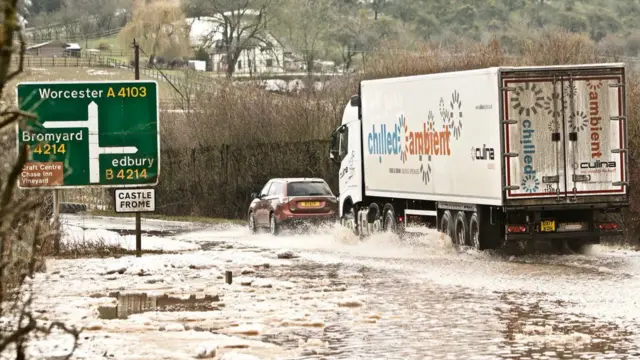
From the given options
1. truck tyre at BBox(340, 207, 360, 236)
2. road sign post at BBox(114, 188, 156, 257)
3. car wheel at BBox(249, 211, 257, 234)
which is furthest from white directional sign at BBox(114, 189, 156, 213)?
car wheel at BBox(249, 211, 257, 234)

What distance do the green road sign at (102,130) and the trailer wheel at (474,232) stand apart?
19.9 ft

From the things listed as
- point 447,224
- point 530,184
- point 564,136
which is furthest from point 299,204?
point 564,136

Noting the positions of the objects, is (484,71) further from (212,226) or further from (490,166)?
(212,226)

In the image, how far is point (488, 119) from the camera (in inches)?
969

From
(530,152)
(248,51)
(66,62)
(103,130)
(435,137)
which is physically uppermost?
(66,62)

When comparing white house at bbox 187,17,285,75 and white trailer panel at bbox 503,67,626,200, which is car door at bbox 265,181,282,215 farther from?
white house at bbox 187,17,285,75

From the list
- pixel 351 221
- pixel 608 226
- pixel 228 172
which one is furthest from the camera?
pixel 228 172

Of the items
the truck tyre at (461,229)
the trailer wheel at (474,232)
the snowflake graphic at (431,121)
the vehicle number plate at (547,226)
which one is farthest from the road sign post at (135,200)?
the vehicle number plate at (547,226)

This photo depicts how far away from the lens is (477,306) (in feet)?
55.5

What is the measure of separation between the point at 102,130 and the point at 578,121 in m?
8.90

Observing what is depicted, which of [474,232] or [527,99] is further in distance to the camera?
[474,232]

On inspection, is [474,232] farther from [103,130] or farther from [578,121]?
[103,130]

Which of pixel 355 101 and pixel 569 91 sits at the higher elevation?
pixel 355 101

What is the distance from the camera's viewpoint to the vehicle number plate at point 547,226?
2480 cm
